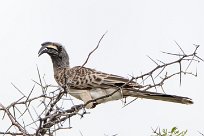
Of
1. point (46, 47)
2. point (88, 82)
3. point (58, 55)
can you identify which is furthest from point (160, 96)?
point (58, 55)

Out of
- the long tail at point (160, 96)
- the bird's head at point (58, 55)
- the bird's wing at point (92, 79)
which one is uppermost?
the bird's head at point (58, 55)

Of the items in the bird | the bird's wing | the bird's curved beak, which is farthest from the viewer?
the bird's curved beak

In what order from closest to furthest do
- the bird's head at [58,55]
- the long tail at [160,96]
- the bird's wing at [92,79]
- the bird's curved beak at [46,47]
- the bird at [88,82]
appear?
the long tail at [160,96] → the bird at [88,82] → the bird's wing at [92,79] → the bird's curved beak at [46,47] → the bird's head at [58,55]

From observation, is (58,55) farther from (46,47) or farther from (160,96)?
(160,96)

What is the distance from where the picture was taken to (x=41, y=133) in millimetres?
3842

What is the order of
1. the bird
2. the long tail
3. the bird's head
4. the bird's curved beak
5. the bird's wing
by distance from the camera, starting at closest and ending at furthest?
the long tail
the bird
the bird's wing
the bird's curved beak
the bird's head

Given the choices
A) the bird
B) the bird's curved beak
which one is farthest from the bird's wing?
the bird's curved beak

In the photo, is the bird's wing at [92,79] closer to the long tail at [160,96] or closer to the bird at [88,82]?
the bird at [88,82]

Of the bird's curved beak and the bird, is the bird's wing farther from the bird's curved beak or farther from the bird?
the bird's curved beak

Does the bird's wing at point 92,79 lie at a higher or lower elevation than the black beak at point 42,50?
lower

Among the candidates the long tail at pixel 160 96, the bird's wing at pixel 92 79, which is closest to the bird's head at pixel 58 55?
the bird's wing at pixel 92 79

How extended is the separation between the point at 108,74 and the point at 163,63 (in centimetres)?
321

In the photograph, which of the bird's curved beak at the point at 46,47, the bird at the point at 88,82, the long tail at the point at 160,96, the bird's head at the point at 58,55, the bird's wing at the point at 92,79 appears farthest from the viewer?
the bird's head at the point at 58,55

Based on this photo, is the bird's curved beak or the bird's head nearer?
the bird's curved beak
